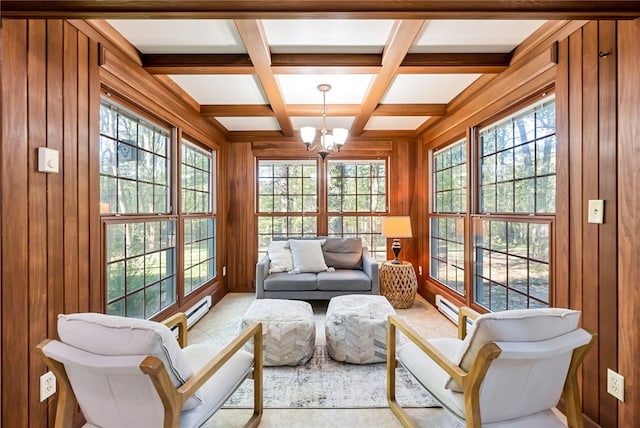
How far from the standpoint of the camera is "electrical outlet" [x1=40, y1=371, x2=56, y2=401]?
4.91ft

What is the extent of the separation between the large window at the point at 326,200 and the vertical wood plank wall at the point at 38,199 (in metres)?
2.78

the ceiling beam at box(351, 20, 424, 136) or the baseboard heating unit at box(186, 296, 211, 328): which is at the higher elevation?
the ceiling beam at box(351, 20, 424, 136)

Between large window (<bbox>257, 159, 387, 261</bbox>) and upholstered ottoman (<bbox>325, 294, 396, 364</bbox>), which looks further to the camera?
large window (<bbox>257, 159, 387, 261</bbox>)

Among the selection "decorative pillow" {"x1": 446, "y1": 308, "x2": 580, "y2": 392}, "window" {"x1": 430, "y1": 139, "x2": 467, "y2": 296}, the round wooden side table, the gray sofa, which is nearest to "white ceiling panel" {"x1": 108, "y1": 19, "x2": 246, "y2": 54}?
"decorative pillow" {"x1": 446, "y1": 308, "x2": 580, "y2": 392}

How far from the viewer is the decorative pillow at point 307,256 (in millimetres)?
3729

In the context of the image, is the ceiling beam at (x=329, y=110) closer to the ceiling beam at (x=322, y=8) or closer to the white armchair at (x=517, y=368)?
the ceiling beam at (x=322, y=8)

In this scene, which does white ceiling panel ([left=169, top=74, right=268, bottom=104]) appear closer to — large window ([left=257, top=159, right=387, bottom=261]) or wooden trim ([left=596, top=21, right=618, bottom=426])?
large window ([left=257, top=159, right=387, bottom=261])

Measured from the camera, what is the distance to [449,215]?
362cm

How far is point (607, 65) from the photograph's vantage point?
156cm

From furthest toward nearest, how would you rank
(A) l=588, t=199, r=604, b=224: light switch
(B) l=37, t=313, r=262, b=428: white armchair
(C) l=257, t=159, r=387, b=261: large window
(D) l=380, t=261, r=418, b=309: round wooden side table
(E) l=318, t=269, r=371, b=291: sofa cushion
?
(C) l=257, t=159, r=387, b=261: large window < (D) l=380, t=261, r=418, b=309: round wooden side table < (E) l=318, t=269, r=371, b=291: sofa cushion < (A) l=588, t=199, r=604, b=224: light switch < (B) l=37, t=313, r=262, b=428: white armchair

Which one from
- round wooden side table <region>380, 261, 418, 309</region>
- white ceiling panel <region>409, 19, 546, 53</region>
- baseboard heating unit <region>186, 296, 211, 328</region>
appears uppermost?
white ceiling panel <region>409, 19, 546, 53</region>

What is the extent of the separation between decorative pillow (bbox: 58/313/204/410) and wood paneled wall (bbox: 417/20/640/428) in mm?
2166

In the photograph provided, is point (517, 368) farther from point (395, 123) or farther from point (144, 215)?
point (395, 123)

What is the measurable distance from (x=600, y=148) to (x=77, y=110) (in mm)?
3000
